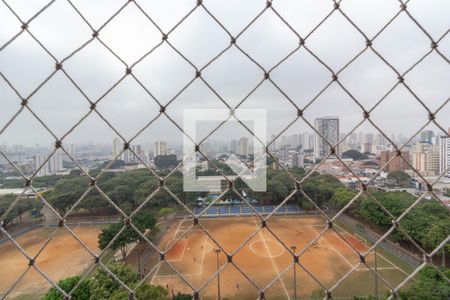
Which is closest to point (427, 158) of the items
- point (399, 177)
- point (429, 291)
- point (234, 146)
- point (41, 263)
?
point (399, 177)

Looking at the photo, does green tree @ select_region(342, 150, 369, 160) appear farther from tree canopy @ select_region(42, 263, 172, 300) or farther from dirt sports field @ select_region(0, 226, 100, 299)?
tree canopy @ select_region(42, 263, 172, 300)

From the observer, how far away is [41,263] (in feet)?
23.9

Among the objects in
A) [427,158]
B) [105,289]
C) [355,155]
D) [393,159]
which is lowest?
[105,289]

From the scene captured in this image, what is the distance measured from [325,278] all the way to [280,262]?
1.24 m

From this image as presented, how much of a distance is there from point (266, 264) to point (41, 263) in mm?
5910

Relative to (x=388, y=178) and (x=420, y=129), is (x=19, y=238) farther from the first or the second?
(x=388, y=178)

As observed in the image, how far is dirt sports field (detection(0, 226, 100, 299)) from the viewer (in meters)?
5.95

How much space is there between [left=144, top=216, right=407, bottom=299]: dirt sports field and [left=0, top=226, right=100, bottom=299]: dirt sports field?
198 cm

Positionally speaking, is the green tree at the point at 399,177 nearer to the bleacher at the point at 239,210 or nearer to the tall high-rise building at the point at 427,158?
the tall high-rise building at the point at 427,158

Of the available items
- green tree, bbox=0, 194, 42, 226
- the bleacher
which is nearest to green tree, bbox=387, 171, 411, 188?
the bleacher

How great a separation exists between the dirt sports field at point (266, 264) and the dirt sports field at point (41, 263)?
198 centimetres

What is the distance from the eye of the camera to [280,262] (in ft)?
22.8

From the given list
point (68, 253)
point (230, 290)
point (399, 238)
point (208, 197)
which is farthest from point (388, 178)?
point (68, 253)

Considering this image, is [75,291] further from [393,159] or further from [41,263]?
[393,159]
